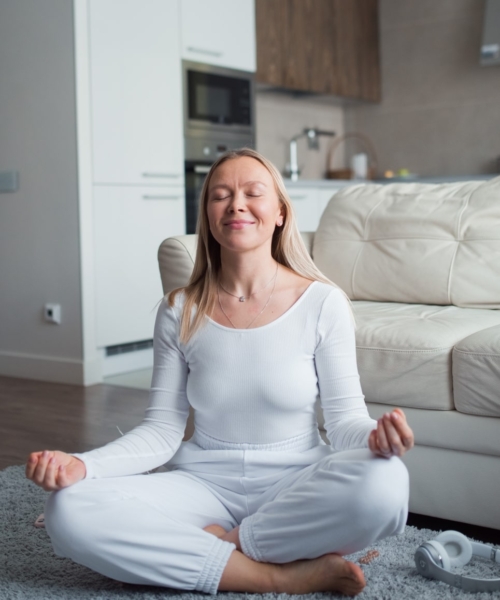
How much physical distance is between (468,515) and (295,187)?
3315 millimetres

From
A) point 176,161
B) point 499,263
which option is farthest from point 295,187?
point 499,263

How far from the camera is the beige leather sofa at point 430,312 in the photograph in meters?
1.92

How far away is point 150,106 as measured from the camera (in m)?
4.20

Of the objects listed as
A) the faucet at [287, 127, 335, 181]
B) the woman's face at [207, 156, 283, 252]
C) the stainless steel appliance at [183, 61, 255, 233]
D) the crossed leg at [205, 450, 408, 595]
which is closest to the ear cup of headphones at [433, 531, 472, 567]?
the crossed leg at [205, 450, 408, 595]

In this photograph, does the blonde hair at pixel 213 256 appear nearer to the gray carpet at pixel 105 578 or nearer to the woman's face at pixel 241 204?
A: the woman's face at pixel 241 204

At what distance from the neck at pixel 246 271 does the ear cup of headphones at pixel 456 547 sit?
0.63 metres

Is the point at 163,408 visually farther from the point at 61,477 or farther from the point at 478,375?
the point at 478,375

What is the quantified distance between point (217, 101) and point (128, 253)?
108cm

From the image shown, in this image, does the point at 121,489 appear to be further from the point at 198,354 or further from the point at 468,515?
the point at 468,515

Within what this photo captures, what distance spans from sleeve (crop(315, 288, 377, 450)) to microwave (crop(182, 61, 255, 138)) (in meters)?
2.98

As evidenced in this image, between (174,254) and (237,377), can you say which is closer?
(237,377)

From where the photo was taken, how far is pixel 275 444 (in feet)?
5.28

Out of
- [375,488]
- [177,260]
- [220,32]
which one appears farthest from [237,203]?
[220,32]

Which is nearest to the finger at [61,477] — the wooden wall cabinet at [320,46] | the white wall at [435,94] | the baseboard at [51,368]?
the baseboard at [51,368]
